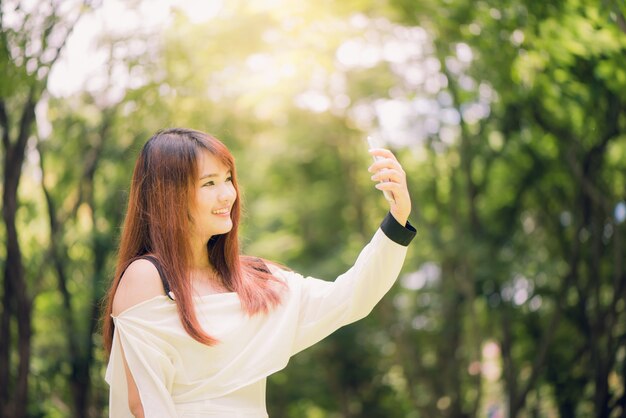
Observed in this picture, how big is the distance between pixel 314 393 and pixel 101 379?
3677 mm

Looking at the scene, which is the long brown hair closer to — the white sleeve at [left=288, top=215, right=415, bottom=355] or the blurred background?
the white sleeve at [left=288, top=215, right=415, bottom=355]

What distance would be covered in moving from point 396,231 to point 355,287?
21 cm

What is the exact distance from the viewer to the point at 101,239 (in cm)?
730

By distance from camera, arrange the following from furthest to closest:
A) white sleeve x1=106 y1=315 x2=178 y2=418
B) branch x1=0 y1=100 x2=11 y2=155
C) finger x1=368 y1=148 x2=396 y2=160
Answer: branch x1=0 y1=100 x2=11 y2=155, finger x1=368 y1=148 x2=396 y2=160, white sleeve x1=106 y1=315 x2=178 y2=418

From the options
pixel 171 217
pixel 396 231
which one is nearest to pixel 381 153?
pixel 396 231

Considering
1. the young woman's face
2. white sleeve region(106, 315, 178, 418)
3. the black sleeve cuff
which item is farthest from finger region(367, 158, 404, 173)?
white sleeve region(106, 315, 178, 418)

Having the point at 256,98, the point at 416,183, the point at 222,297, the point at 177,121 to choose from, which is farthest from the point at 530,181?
the point at 222,297

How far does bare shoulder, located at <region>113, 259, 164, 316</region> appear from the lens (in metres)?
2.19

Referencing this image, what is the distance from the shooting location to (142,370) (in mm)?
2115

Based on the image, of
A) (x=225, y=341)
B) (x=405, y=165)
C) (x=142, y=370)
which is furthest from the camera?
(x=405, y=165)

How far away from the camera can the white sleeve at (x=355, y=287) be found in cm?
225

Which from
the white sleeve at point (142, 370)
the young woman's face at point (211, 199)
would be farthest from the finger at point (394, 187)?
the white sleeve at point (142, 370)

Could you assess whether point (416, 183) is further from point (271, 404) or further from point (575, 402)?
point (271, 404)

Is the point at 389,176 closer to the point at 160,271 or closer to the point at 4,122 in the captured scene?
the point at 160,271
